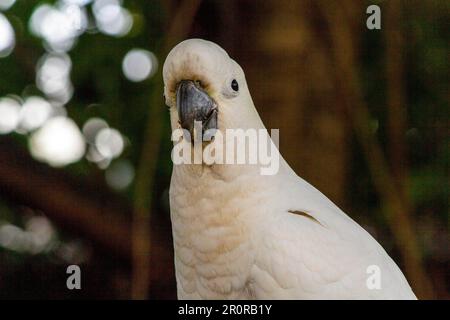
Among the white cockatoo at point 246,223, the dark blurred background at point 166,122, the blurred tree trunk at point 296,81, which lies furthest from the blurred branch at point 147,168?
the white cockatoo at point 246,223

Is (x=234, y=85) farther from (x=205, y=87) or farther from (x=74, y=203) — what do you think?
(x=74, y=203)

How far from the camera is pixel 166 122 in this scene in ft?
8.13

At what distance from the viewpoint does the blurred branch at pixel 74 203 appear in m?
2.27

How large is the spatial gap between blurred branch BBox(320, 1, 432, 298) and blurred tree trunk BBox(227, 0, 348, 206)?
2.3 inches

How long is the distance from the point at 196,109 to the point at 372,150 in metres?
0.91

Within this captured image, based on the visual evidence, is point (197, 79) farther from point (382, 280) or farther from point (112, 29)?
point (112, 29)

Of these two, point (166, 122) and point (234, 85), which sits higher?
point (166, 122)

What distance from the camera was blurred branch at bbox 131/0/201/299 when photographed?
6.91 ft

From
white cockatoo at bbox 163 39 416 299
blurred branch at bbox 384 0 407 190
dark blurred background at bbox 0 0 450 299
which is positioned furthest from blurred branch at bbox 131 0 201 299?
blurred branch at bbox 384 0 407 190

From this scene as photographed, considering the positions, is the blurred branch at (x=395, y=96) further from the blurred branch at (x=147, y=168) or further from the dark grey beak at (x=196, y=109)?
the dark grey beak at (x=196, y=109)

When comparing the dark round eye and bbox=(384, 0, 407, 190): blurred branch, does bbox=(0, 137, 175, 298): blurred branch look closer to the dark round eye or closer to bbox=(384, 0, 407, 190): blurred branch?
bbox=(384, 0, 407, 190): blurred branch

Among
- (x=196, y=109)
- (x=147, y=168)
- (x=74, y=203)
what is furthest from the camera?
(x=74, y=203)

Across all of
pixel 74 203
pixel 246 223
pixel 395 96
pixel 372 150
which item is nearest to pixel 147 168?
pixel 74 203

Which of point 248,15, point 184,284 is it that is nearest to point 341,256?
point 184,284
